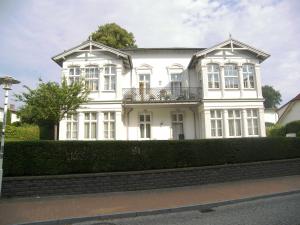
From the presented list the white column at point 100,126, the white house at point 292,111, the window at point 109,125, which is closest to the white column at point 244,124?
the window at point 109,125

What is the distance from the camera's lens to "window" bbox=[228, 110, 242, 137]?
22.3 metres

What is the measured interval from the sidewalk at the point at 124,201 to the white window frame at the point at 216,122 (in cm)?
949

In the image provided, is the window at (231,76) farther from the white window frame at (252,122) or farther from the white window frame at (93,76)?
the white window frame at (93,76)

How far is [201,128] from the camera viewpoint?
22.8 m

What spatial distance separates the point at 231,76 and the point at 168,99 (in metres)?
5.70

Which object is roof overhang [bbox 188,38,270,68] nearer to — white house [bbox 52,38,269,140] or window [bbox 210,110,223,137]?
white house [bbox 52,38,269,140]

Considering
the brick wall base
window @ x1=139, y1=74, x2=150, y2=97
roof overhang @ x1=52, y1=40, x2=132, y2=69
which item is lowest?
the brick wall base

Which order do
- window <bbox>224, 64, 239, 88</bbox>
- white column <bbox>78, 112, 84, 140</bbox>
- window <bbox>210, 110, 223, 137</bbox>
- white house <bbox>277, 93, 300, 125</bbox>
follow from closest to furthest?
white column <bbox>78, 112, 84, 140</bbox>, window <bbox>210, 110, 223, 137</bbox>, window <bbox>224, 64, 239, 88</bbox>, white house <bbox>277, 93, 300, 125</bbox>

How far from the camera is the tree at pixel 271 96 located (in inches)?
2896

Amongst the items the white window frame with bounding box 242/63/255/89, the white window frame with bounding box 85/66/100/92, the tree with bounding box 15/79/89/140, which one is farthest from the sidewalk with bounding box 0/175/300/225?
the white window frame with bounding box 85/66/100/92

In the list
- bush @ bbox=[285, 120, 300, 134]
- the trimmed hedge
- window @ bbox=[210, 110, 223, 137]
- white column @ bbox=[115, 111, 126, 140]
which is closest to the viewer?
the trimmed hedge

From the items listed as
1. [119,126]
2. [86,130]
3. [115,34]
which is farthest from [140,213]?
[115,34]

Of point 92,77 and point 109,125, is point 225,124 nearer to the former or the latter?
point 109,125

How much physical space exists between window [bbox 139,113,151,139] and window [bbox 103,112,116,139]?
8.91ft
